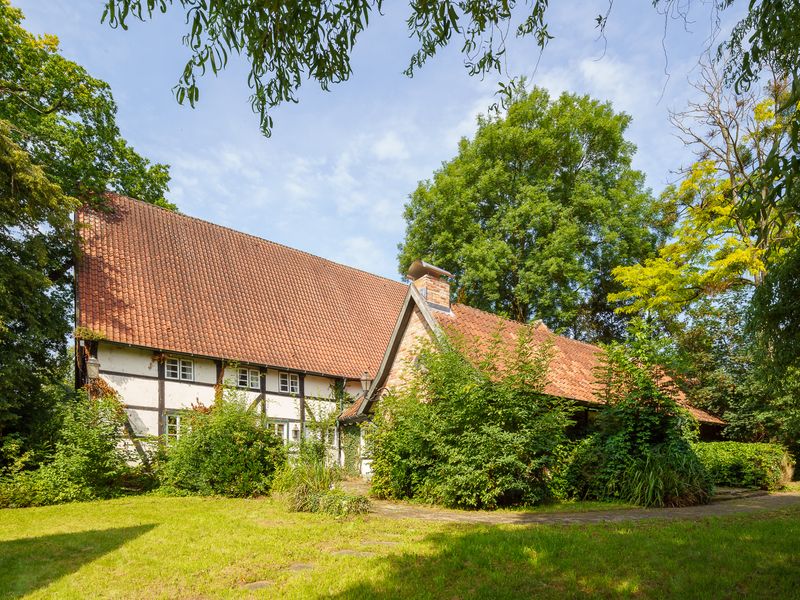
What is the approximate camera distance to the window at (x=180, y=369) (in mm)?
15969

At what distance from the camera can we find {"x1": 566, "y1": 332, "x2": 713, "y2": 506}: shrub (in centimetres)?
1117

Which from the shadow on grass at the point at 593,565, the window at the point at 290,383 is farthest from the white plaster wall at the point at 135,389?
the shadow on grass at the point at 593,565

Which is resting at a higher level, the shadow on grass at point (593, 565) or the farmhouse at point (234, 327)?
the farmhouse at point (234, 327)

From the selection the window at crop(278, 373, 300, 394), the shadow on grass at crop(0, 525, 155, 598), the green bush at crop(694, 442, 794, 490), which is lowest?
the green bush at crop(694, 442, 794, 490)

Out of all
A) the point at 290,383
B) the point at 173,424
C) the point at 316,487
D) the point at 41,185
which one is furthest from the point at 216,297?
the point at 316,487

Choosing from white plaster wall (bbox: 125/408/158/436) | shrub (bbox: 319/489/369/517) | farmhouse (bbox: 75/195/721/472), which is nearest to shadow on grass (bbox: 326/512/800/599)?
shrub (bbox: 319/489/369/517)

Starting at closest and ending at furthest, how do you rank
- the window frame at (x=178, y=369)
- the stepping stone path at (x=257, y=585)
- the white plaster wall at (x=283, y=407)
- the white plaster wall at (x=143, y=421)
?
1. the stepping stone path at (x=257, y=585)
2. the white plaster wall at (x=143, y=421)
3. the window frame at (x=178, y=369)
4. the white plaster wall at (x=283, y=407)

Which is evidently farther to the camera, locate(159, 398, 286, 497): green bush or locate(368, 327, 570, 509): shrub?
locate(159, 398, 286, 497): green bush

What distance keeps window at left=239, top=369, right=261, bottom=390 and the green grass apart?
27.8 ft

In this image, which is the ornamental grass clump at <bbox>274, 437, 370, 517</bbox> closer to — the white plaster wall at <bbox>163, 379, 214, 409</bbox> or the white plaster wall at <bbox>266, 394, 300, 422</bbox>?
the white plaster wall at <bbox>163, 379, 214, 409</bbox>

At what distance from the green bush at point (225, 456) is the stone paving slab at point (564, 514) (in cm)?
367

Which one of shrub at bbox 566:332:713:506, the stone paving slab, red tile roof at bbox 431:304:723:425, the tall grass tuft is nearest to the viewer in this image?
the stone paving slab

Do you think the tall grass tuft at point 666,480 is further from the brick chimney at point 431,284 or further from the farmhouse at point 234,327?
the brick chimney at point 431,284

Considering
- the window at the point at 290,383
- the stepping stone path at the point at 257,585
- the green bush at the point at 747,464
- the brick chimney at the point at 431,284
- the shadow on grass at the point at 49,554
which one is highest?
the brick chimney at the point at 431,284
